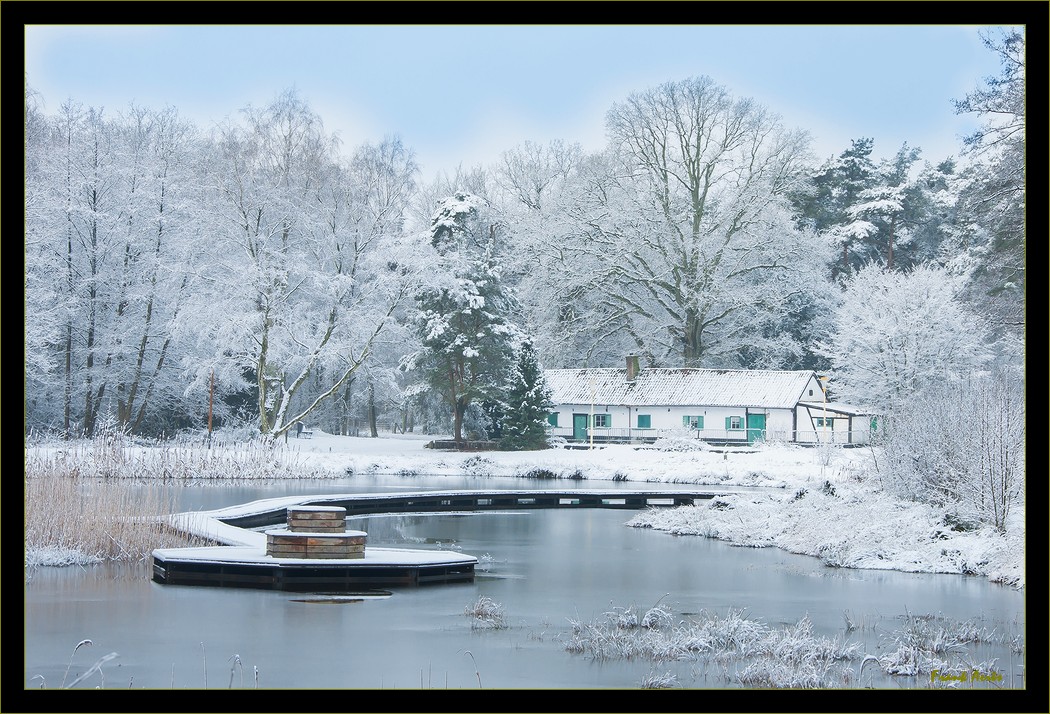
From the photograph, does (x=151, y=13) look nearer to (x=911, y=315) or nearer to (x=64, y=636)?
(x=64, y=636)

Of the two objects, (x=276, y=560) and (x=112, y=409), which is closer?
(x=276, y=560)

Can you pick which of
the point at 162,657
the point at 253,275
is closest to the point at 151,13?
the point at 162,657

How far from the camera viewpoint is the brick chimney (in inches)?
1869

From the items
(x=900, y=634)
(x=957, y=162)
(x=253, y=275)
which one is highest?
(x=957, y=162)

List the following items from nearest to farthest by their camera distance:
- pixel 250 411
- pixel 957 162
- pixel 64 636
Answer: pixel 64 636 → pixel 250 411 → pixel 957 162

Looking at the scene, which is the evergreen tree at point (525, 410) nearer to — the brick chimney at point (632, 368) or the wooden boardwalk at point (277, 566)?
the brick chimney at point (632, 368)

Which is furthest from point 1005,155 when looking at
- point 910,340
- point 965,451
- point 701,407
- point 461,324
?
point 461,324

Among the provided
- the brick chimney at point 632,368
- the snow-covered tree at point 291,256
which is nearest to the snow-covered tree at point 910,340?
the brick chimney at point 632,368

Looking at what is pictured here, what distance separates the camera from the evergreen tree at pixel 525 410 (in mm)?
41156

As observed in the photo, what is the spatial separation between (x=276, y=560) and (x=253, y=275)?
2269 centimetres

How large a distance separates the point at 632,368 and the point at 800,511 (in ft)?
91.9

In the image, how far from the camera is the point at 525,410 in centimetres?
4122

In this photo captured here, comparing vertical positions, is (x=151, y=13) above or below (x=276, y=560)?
above

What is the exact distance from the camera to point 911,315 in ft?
139
